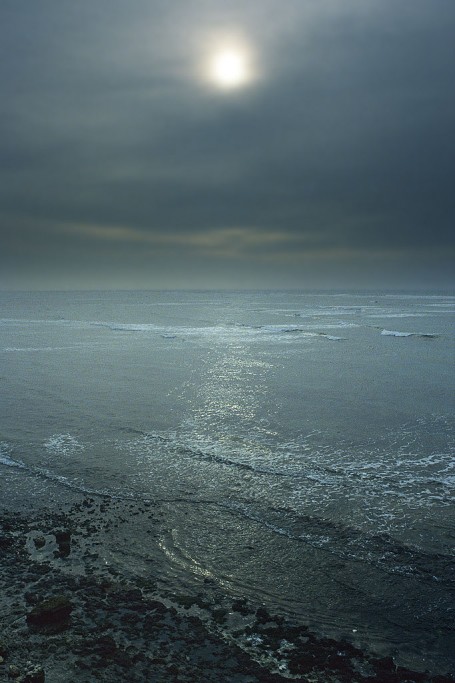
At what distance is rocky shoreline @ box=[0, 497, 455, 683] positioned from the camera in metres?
6.36

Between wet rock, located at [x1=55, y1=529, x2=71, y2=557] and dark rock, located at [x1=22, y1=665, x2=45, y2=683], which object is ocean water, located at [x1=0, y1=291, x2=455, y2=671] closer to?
wet rock, located at [x1=55, y1=529, x2=71, y2=557]

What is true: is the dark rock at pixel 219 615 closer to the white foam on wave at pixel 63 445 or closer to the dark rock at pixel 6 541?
the dark rock at pixel 6 541

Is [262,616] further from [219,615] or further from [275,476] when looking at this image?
[275,476]

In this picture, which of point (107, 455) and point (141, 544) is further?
point (107, 455)

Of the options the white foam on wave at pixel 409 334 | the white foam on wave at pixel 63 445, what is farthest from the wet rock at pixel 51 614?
the white foam on wave at pixel 409 334

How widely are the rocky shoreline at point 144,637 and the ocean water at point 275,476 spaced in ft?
1.27

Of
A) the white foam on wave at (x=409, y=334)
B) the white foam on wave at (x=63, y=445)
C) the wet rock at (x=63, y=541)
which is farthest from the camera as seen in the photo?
the white foam on wave at (x=409, y=334)

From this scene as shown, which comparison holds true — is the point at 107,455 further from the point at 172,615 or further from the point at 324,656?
the point at 324,656

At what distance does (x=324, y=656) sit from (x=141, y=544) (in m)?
4.09

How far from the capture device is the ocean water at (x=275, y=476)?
8.23 meters

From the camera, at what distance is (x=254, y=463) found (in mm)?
14078

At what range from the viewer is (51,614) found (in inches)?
285

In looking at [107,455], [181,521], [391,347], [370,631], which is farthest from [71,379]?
[391,347]

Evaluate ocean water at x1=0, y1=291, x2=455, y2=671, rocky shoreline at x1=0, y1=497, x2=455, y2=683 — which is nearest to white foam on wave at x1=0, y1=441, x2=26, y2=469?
ocean water at x1=0, y1=291, x2=455, y2=671
